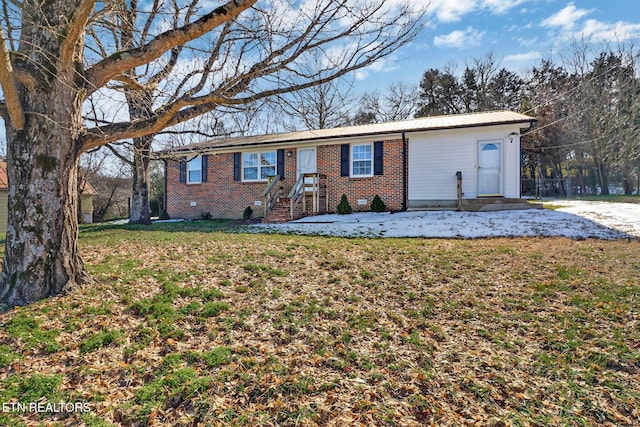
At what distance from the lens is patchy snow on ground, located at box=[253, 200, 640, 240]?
8305 mm

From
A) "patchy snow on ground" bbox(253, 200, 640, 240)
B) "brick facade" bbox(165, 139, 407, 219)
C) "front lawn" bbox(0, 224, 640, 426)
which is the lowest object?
"front lawn" bbox(0, 224, 640, 426)

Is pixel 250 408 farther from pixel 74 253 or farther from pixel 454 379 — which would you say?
pixel 74 253

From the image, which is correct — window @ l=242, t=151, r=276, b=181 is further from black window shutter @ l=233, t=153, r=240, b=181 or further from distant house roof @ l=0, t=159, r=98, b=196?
distant house roof @ l=0, t=159, r=98, b=196

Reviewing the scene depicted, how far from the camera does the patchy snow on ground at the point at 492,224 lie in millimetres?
8305

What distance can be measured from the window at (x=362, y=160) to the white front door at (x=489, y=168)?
3.92 m

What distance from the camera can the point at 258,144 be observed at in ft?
48.6

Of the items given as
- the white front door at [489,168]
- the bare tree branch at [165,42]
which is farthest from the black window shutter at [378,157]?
the bare tree branch at [165,42]

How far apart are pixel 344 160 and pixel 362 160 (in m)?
0.73

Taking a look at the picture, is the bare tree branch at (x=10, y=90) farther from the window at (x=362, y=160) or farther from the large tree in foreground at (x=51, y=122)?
the window at (x=362, y=160)

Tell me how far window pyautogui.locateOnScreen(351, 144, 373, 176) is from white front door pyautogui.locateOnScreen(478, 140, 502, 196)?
3924 mm

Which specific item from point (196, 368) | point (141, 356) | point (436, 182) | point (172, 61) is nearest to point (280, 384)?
point (196, 368)

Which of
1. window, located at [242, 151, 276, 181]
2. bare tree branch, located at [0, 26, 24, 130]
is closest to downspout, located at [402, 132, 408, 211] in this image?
window, located at [242, 151, 276, 181]

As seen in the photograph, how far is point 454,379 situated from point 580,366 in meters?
1.19

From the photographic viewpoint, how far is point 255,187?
15203 millimetres
